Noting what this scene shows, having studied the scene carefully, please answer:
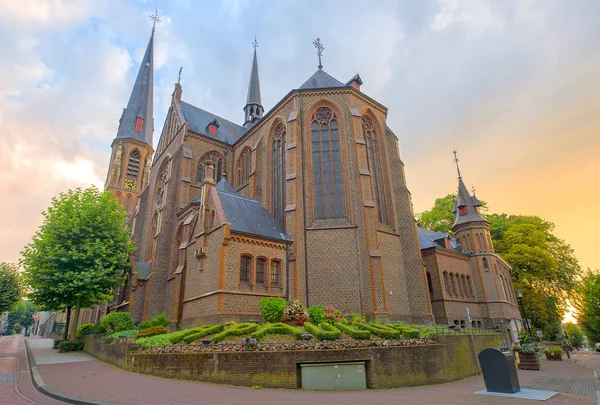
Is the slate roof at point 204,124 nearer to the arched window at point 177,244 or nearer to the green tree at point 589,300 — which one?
the arched window at point 177,244

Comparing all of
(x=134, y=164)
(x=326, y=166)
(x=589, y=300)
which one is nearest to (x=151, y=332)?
(x=326, y=166)

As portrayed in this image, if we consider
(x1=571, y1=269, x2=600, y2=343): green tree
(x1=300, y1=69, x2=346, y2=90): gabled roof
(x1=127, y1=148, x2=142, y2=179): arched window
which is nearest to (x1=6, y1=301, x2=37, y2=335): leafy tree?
(x1=127, y1=148, x2=142, y2=179): arched window

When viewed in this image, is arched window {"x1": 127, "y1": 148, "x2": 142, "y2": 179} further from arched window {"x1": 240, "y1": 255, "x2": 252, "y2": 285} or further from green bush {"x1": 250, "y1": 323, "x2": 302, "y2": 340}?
green bush {"x1": 250, "y1": 323, "x2": 302, "y2": 340}

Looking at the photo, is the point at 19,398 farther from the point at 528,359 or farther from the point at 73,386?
the point at 528,359

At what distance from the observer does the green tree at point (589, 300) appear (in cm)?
3984

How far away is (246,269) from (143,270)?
11946 millimetres

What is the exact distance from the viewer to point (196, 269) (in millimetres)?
22078

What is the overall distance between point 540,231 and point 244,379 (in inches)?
1589

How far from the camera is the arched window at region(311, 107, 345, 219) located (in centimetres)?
2367

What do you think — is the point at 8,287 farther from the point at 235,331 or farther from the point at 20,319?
the point at 20,319

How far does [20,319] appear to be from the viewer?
10350 cm

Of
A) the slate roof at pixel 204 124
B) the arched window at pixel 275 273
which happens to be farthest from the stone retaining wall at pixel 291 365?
the slate roof at pixel 204 124

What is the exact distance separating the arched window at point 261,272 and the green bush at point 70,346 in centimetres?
1300

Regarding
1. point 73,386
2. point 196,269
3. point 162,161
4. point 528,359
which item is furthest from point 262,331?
point 162,161
